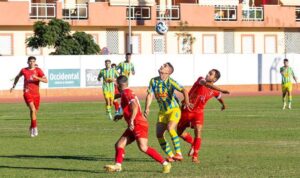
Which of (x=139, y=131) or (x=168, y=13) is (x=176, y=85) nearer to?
(x=139, y=131)

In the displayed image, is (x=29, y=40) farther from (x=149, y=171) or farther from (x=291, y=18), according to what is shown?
(x=149, y=171)

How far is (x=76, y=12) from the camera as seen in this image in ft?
240

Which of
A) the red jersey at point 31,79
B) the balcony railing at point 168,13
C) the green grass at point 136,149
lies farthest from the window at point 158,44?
the red jersey at point 31,79

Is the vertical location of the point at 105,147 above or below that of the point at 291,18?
below

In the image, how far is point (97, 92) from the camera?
60.0 m

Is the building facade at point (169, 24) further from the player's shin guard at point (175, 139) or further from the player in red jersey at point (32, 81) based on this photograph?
the player's shin guard at point (175, 139)

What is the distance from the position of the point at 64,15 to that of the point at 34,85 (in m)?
45.9

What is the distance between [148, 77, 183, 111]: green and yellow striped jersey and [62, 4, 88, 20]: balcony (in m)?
54.2

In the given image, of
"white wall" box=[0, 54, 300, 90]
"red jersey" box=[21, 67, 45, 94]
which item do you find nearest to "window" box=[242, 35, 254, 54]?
"white wall" box=[0, 54, 300, 90]

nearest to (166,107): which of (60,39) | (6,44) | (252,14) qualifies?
(60,39)

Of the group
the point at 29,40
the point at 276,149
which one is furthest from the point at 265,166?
the point at 29,40

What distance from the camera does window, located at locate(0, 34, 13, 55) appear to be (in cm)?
6994

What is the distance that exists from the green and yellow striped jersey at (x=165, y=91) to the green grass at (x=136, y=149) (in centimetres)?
115

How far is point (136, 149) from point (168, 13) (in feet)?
181
